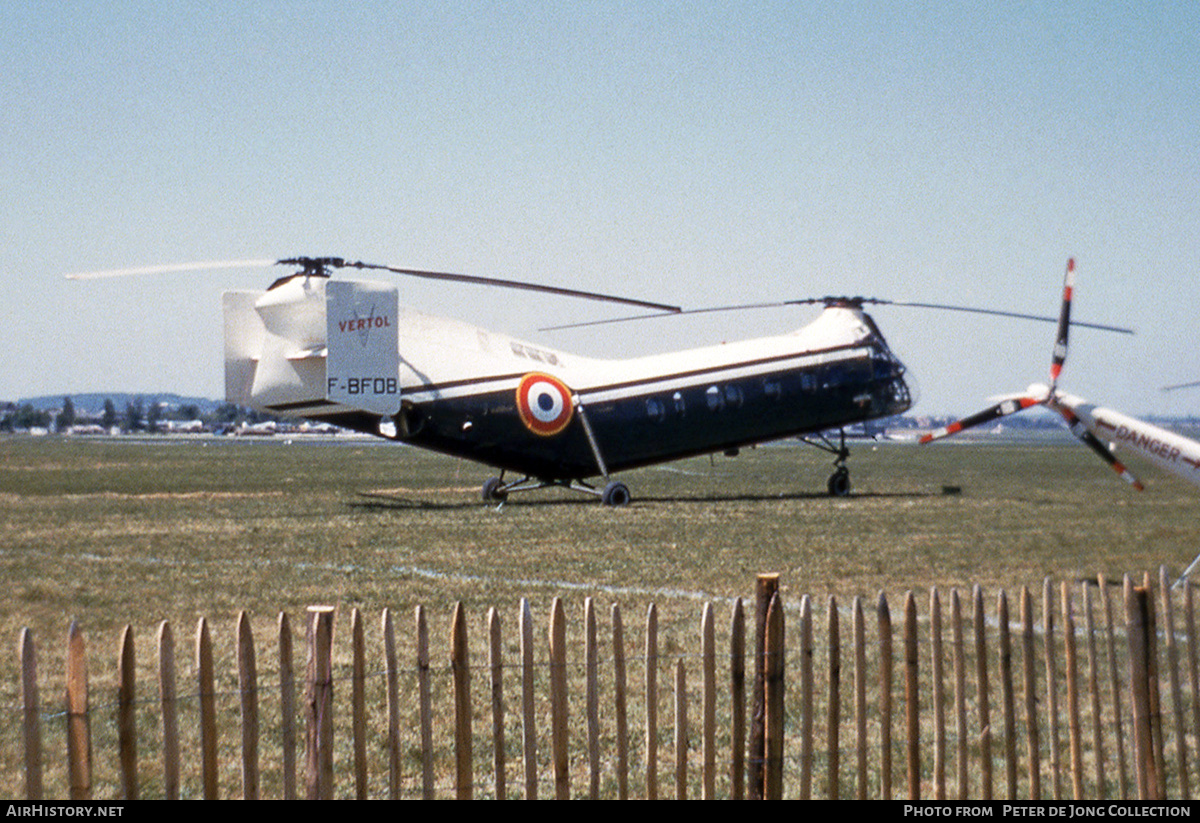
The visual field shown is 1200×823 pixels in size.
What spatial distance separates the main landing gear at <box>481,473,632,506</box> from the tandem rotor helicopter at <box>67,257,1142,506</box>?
47 mm

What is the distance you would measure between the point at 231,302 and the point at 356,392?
2.71 metres

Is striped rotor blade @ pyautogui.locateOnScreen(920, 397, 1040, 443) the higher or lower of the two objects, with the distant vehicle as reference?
lower

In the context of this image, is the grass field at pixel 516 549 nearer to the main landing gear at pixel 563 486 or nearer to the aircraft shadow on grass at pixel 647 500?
the aircraft shadow on grass at pixel 647 500

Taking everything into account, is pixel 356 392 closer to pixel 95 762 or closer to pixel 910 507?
pixel 910 507

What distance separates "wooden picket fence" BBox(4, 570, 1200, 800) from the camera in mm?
4434

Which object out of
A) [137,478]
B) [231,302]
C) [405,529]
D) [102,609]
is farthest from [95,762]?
[137,478]

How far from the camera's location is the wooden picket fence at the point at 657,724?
4434 millimetres

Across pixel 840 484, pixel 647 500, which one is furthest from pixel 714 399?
pixel 840 484

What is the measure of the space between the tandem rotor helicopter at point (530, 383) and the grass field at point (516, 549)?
4.38ft

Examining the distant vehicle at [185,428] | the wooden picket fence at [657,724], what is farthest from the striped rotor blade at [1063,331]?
the distant vehicle at [185,428]

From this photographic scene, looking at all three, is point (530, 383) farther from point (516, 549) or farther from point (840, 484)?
point (840, 484)

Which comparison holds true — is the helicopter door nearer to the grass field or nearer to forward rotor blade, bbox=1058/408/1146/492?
the grass field

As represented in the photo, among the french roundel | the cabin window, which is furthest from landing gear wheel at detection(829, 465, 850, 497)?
the french roundel

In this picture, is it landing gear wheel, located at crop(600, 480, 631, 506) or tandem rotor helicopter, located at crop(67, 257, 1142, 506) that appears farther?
landing gear wheel, located at crop(600, 480, 631, 506)
